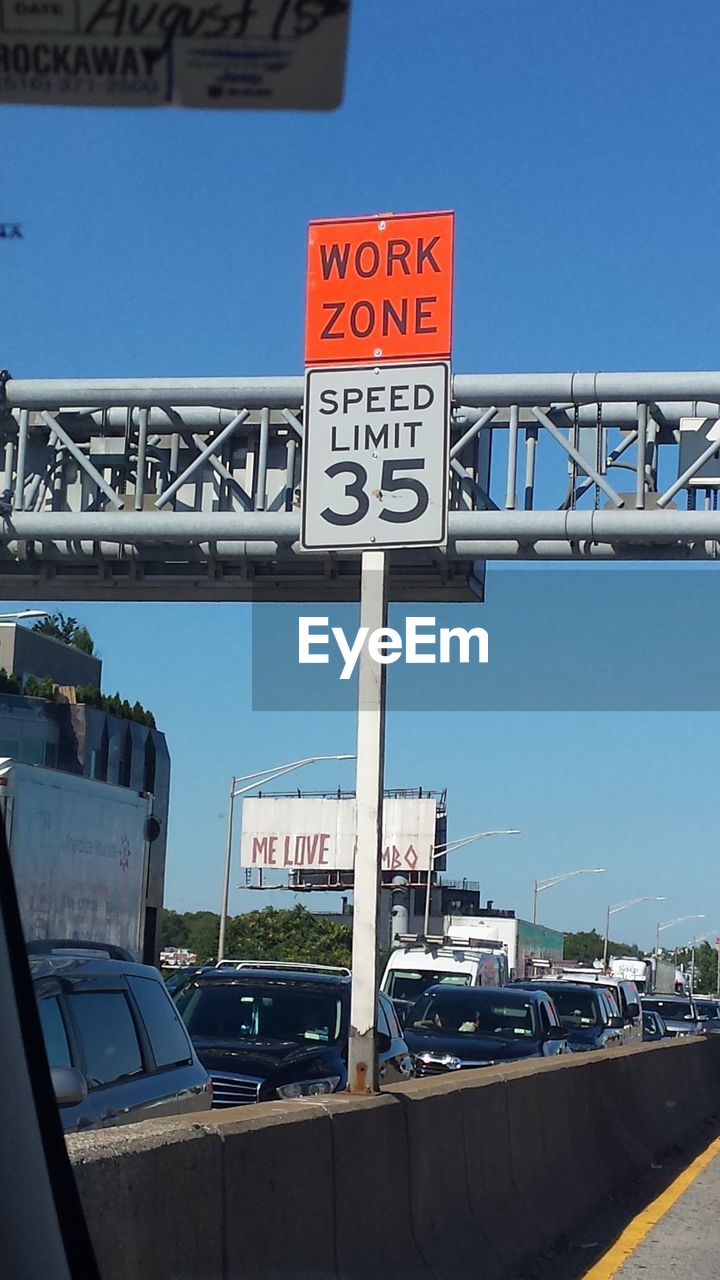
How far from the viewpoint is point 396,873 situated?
3290 inches

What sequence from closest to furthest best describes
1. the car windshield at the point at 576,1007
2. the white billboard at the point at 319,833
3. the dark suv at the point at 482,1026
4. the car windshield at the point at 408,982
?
the dark suv at the point at 482,1026 < the car windshield at the point at 576,1007 < the car windshield at the point at 408,982 < the white billboard at the point at 319,833

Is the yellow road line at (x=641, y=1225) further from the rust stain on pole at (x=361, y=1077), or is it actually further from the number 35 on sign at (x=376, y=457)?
the number 35 on sign at (x=376, y=457)

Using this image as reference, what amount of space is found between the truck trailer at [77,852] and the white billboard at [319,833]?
201 feet

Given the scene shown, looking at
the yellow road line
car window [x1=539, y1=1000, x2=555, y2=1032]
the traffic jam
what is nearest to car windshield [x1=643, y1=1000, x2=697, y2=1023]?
the traffic jam

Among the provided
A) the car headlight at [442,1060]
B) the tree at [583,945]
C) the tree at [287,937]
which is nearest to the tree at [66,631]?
the tree at [287,937]

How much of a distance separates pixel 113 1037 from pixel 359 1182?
1.97 metres

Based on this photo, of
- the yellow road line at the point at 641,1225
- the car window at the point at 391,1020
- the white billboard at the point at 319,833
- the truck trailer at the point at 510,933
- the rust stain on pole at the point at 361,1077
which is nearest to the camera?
the rust stain on pole at the point at 361,1077

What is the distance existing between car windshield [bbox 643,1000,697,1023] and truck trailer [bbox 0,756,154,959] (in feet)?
78.4

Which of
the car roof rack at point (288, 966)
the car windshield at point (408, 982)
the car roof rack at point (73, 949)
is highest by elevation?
the car roof rack at point (73, 949)

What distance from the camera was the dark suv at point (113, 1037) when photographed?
25.5 ft

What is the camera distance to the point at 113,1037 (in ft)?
27.5

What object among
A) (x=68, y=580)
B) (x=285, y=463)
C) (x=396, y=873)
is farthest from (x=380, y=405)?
(x=396, y=873)

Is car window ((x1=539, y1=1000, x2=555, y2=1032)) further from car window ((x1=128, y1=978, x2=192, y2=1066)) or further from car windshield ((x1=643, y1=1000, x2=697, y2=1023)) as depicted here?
car windshield ((x1=643, y1=1000, x2=697, y2=1023))

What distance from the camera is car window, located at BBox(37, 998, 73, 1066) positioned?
7.53 meters
